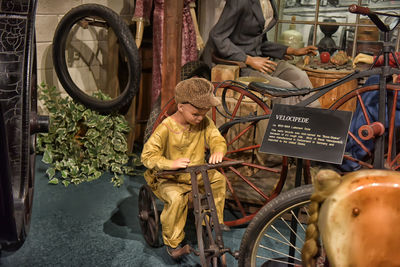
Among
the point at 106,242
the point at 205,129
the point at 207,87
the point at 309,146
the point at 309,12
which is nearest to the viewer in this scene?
the point at 309,146

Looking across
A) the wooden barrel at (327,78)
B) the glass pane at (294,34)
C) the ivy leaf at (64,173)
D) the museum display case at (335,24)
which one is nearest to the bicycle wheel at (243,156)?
the ivy leaf at (64,173)

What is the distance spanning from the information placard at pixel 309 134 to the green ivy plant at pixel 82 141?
7.25ft

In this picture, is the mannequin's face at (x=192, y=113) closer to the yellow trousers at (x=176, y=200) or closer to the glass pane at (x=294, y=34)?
the yellow trousers at (x=176, y=200)

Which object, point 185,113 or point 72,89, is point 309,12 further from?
point 185,113

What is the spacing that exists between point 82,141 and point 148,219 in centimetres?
170

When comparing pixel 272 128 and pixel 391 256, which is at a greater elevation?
pixel 272 128

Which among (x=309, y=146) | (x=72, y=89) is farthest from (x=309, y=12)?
(x=309, y=146)

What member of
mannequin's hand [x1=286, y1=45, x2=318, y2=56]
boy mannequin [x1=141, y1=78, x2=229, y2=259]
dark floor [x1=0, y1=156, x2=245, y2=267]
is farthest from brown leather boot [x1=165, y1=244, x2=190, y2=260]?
mannequin's hand [x1=286, y1=45, x2=318, y2=56]

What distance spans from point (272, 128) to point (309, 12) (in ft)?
12.5

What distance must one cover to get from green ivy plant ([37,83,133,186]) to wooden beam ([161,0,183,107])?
2.96 feet

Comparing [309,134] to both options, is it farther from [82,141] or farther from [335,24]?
[335,24]

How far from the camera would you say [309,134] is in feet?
8.46

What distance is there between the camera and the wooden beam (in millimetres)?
3891

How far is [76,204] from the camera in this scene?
399cm
